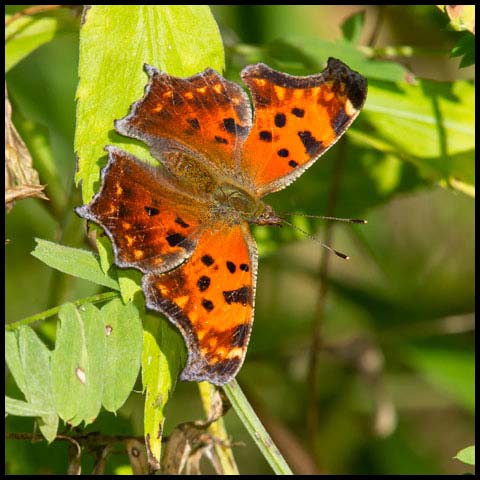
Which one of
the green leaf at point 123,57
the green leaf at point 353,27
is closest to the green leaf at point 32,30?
the green leaf at point 123,57

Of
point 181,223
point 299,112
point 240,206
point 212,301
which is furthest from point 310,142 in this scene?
point 212,301

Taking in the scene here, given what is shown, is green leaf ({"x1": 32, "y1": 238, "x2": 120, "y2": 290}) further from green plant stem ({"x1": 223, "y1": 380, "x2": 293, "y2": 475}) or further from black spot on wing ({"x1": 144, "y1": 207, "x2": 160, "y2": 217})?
green plant stem ({"x1": 223, "y1": 380, "x2": 293, "y2": 475})

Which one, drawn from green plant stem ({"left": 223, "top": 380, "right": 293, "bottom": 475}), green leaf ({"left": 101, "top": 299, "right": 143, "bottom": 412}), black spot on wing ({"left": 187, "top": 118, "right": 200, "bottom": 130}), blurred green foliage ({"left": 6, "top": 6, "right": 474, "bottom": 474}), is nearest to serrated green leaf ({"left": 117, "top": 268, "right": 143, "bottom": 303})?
green leaf ({"left": 101, "top": 299, "right": 143, "bottom": 412})

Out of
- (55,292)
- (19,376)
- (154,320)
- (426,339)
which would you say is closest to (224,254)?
(154,320)

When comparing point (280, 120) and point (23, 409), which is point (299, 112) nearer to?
point (280, 120)

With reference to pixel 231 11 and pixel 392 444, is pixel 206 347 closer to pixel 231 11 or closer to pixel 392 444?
pixel 392 444

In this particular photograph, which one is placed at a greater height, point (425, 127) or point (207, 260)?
point (425, 127)
